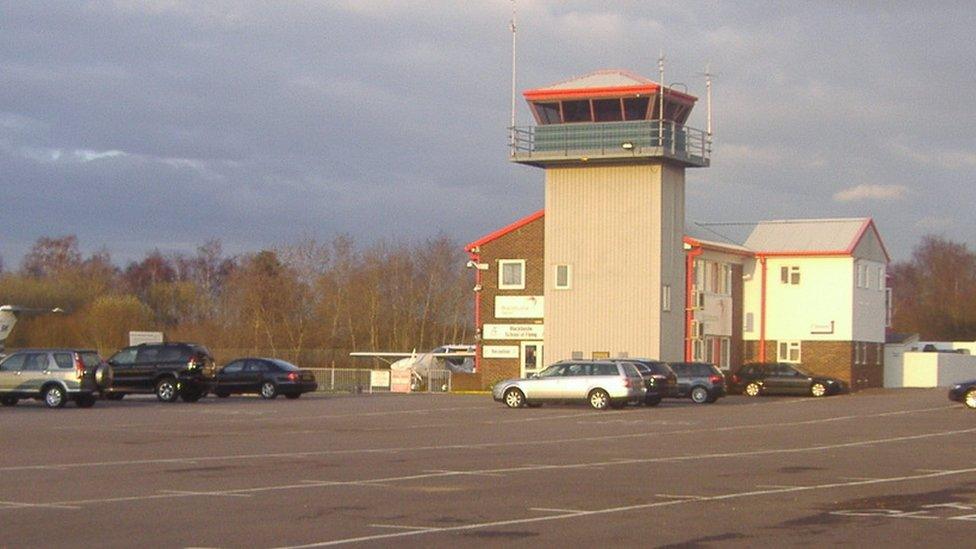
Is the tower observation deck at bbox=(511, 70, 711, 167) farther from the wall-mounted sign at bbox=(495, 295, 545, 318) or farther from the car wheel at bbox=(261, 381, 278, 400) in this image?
the car wheel at bbox=(261, 381, 278, 400)

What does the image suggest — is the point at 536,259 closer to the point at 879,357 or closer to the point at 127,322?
the point at 879,357

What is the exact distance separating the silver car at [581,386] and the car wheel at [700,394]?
299 inches

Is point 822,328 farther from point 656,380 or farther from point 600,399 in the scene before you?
point 600,399

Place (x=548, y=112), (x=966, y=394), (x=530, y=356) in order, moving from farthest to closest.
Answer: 1. (x=530, y=356)
2. (x=548, y=112)
3. (x=966, y=394)

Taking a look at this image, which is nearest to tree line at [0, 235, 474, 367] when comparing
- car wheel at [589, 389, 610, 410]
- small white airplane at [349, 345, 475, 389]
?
small white airplane at [349, 345, 475, 389]

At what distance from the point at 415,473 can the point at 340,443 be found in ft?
20.6

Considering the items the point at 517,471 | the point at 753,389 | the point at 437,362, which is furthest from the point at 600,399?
the point at 437,362

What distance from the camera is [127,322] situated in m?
84.5

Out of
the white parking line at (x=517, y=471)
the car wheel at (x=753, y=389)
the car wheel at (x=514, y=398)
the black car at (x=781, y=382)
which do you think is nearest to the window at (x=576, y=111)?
the black car at (x=781, y=382)

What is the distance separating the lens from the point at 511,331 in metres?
60.4

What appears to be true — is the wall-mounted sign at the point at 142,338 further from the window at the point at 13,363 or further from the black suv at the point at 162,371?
the window at the point at 13,363

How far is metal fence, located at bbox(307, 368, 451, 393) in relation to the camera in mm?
61375

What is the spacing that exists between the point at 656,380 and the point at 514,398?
4.44 meters

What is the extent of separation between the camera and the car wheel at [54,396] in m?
38.1
